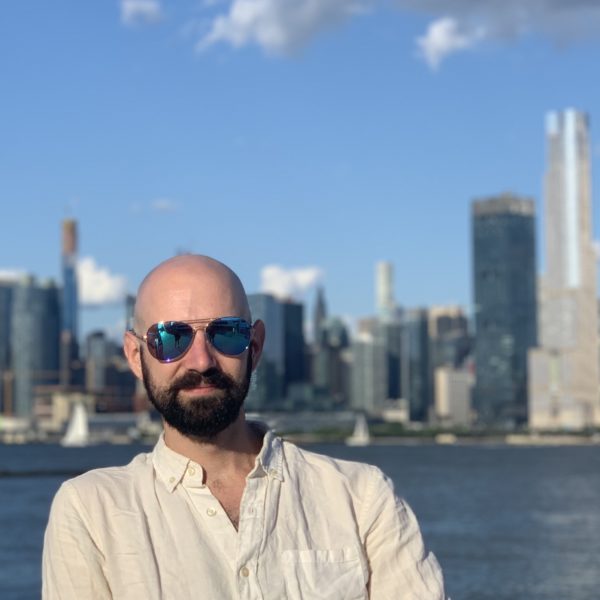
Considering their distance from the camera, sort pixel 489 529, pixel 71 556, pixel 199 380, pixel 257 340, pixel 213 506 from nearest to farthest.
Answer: pixel 71 556, pixel 213 506, pixel 199 380, pixel 257 340, pixel 489 529

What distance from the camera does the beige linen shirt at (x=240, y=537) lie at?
3254 millimetres

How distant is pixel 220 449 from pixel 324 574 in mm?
383

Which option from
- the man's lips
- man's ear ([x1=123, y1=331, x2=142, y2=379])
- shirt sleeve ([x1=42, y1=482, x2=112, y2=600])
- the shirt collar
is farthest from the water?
shirt sleeve ([x1=42, y1=482, x2=112, y2=600])

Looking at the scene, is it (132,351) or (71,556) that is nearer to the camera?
(71,556)

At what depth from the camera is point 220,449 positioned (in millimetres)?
3471

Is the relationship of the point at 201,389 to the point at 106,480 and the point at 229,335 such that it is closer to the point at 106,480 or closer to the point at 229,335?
the point at 229,335

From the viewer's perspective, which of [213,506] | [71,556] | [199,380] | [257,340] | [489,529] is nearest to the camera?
[71,556]

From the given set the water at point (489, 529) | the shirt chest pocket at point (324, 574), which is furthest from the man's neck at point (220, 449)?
the water at point (489, 529)

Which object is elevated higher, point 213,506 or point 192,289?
point 192,289

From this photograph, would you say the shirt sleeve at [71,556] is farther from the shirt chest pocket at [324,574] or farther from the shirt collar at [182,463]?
the shirt chest pocket at [324,574]

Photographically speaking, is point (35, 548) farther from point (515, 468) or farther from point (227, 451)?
point (515, 468)

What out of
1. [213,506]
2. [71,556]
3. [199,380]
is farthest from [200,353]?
[71,556]

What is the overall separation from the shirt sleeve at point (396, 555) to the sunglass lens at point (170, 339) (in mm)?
555

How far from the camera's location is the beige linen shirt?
3.25m
